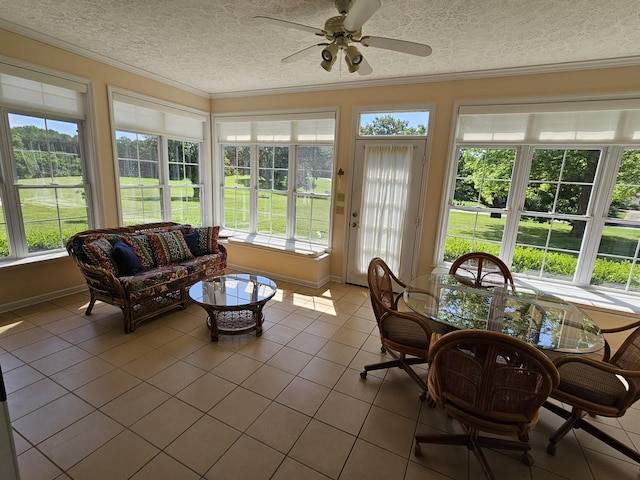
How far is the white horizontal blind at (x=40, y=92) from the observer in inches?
111

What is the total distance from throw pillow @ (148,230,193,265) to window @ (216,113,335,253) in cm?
131

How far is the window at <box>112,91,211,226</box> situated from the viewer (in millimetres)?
3836

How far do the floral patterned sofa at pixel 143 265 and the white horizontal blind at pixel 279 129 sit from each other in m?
1.79

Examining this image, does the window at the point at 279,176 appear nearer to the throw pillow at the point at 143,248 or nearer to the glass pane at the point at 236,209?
the glass pane at the point at 236,209

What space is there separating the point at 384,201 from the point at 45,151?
3850mm

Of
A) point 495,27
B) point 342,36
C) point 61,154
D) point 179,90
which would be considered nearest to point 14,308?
point 61,154

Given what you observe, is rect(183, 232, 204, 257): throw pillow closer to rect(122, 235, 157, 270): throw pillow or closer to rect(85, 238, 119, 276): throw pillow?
rect(122, 235, 157, 270): throw pillow

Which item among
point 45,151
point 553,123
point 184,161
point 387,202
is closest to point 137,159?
point 184,161

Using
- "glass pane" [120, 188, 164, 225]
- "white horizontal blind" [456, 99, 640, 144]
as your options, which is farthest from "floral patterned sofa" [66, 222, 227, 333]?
"white horizontal blind" [456, 99, 640, 144]

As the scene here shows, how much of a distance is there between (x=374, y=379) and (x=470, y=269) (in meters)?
1.42

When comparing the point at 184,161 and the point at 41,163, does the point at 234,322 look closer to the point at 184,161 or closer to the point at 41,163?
the point at 41,163

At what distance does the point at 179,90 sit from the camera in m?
4.35

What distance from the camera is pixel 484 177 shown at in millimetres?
3518

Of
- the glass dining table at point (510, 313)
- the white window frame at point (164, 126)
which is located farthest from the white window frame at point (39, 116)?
the glass dining table at point (510, 313)
